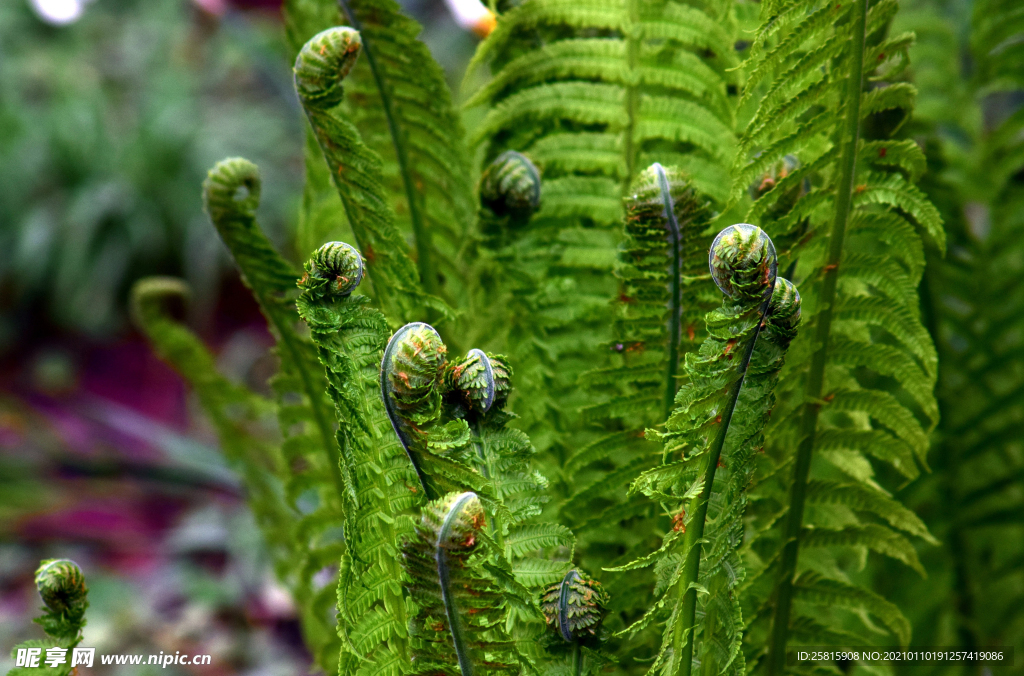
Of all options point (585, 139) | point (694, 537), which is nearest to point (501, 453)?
point (694, 537)

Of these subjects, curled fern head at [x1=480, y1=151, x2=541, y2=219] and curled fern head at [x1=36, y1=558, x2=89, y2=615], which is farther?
curled fern head at [x1=480, y1=151, x2=541, y2=219]

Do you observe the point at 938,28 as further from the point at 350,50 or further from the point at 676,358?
the point at 350,50

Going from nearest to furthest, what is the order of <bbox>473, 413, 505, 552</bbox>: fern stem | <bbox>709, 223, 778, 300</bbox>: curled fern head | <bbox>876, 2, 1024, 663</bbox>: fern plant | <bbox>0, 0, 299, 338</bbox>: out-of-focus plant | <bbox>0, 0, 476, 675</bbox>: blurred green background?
<bbox>709, 223, 778, 300</bbox>: curled fern head
<bbox>473, 413, 505, 552</bbox>: fern stem
<bbox>876, 2, 1024, 663</bbox>: fern plant
<bbox>0, 0, 476, 675</bbox>: blurred green background
<bbox>0, 0, 299, 338</bbox>: out-of-focus plant

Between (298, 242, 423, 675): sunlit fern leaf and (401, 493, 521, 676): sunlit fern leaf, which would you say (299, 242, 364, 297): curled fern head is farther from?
(401, 493, 521, 676): sunlit fern leaf

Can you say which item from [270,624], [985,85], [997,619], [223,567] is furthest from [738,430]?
[223,567]

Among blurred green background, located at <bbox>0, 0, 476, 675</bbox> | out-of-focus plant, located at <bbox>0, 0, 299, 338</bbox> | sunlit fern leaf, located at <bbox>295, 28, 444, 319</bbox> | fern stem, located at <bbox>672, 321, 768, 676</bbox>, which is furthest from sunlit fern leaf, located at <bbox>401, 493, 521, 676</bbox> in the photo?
out-of-focus plant, located at <bbox>0, 0, 299, 338</bbox>
